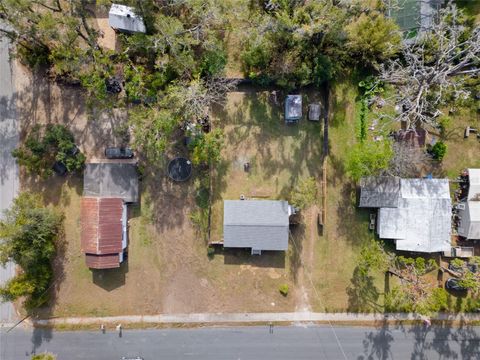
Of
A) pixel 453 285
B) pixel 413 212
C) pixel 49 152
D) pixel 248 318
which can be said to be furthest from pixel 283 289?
pixel 49 152

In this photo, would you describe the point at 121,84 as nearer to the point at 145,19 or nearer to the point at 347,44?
the point at 145,19

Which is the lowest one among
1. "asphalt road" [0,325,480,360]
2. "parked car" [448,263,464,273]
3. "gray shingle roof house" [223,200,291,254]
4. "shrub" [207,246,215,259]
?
"asphalt road" [0,325,480,360]

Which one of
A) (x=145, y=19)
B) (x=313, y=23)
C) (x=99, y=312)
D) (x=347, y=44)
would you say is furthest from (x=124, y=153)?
(x=347, y=44)

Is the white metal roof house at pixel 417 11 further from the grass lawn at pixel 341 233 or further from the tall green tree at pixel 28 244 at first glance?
the tall green tree at pixel 28 244

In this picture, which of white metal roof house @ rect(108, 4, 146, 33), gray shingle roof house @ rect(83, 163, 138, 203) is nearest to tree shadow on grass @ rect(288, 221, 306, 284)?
gray shingle roof house @ rect(83, 163, 138, 203)

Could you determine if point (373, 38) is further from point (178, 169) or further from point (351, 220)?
point (178, 169)

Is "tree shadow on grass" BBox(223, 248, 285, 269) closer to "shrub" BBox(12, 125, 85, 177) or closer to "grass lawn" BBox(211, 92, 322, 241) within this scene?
"grass lawn" BBox(211, 92, 322, 241)
